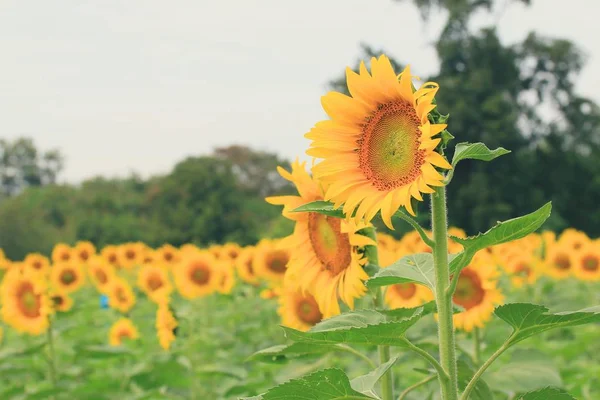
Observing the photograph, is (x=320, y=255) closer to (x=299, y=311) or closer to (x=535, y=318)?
(x=535, y=318)

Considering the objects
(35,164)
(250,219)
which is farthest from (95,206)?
(35,164)

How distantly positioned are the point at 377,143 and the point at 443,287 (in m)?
0.33

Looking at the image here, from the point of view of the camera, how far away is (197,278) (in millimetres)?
6352

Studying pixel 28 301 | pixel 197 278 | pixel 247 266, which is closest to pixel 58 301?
pixel 28 301

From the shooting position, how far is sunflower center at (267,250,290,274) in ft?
17.6

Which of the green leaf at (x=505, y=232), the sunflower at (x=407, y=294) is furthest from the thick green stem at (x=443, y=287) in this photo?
the sunflower at (x=407, y=294)

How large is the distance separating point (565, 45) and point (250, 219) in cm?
1371

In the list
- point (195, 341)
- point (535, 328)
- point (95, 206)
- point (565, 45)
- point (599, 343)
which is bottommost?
point (599, 343)

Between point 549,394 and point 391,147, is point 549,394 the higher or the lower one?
the lower one

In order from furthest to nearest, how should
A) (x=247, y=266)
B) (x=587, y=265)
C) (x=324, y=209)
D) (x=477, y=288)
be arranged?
(x=247, y=266) → (x=587, y=265) → (x=477, y=288) → (x=324, y=209)

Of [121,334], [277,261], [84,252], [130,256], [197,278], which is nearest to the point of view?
[121,334]

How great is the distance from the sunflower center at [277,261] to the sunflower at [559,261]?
2.59 metres

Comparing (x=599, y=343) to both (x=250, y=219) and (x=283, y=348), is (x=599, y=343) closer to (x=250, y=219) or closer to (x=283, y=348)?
(x=283, y=348)

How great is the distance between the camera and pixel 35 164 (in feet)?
201
